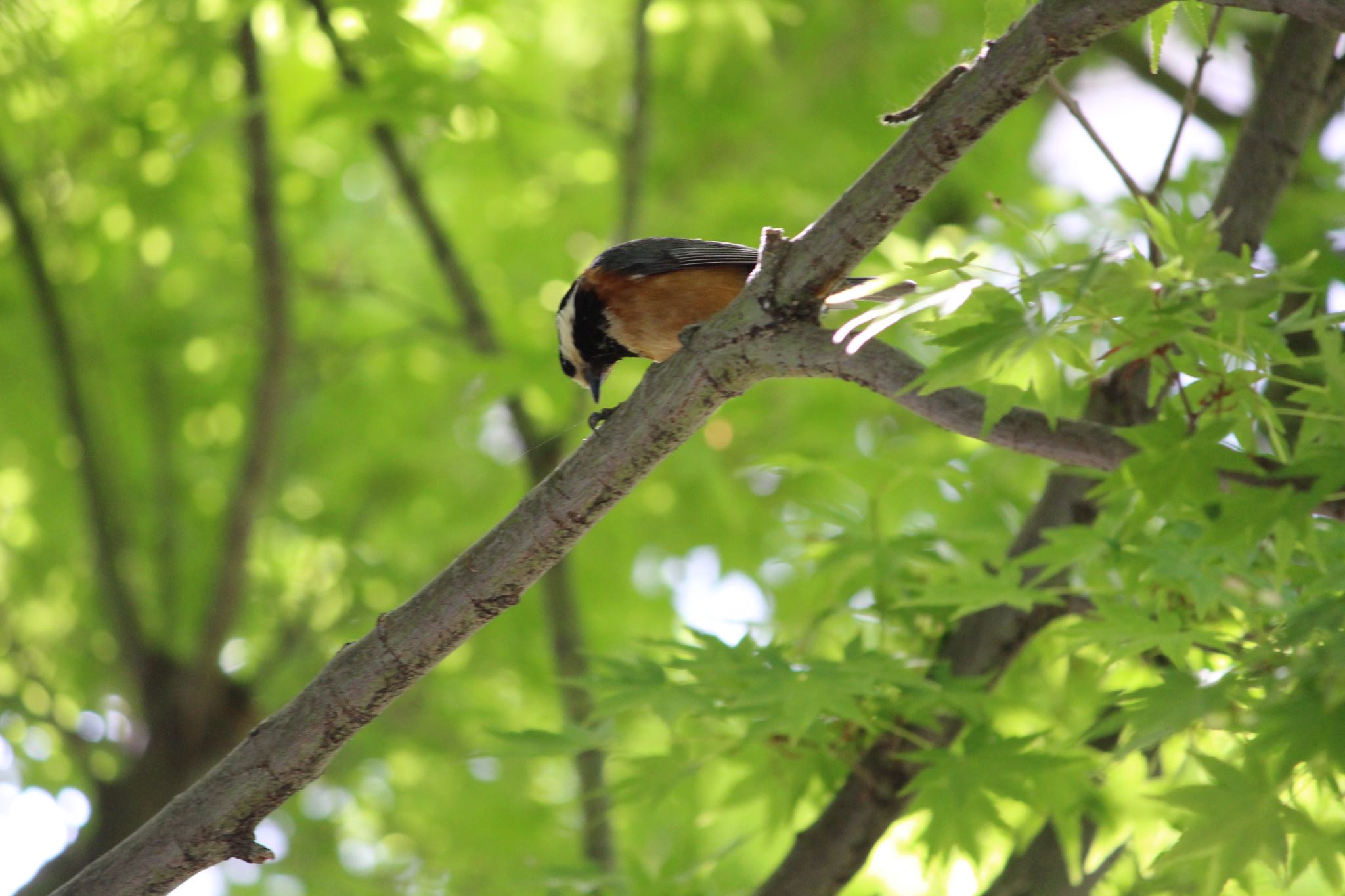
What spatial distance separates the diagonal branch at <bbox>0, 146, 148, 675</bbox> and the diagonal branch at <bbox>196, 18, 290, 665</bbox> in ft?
1.33

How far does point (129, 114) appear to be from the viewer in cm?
522

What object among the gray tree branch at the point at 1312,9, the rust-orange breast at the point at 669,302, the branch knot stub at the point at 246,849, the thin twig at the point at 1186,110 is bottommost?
the branch knot stub at the point at 246,849

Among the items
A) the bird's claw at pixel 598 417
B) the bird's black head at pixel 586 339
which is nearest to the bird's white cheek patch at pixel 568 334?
the bird's black head at pixel 586 339

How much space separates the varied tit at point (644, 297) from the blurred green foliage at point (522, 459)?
0.53m

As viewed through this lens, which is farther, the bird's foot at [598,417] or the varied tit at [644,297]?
the varied tit at [644,297]

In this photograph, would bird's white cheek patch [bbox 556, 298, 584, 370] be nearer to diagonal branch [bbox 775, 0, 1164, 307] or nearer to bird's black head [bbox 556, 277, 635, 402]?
bird's black head [bbox 556, 277, 635, 402]

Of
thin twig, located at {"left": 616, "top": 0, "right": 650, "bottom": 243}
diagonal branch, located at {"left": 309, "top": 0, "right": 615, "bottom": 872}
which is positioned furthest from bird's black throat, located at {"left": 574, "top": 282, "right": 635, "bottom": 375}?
thin twig, located at {"left": 616, "top": 0, "right": 650, "bottom": 243}

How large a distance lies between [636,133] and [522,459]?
5.37 feet

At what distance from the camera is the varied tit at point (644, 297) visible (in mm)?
3619

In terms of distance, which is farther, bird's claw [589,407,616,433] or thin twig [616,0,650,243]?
thin twig [616,0,650,243]

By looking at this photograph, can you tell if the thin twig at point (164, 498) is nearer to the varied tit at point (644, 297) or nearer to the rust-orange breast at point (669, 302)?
the varied tit at point (644, 297)

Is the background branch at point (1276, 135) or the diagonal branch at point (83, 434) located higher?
the diagonal branch at point (83, 434)

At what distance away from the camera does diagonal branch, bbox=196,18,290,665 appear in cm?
488

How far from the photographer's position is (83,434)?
5188mm
